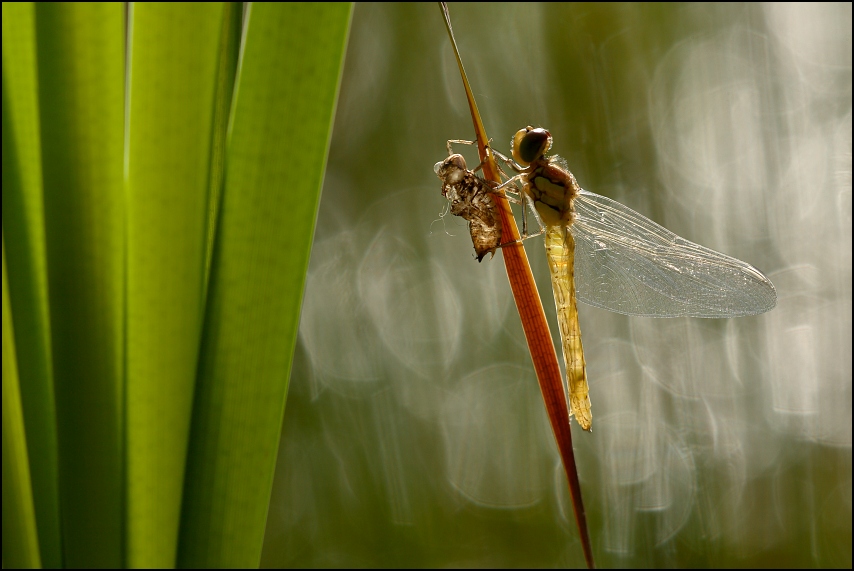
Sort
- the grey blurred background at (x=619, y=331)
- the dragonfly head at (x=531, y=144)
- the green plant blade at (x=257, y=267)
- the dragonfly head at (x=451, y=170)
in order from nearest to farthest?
the green plant blade at (x=257, y=267)
the dragonfly head at (x=451, y=170)
the dragonfly head at (x=531, y=144)
the grey blurred background at (x=619, y=331)

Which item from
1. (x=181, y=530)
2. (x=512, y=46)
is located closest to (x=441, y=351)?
(x=512, y=46)

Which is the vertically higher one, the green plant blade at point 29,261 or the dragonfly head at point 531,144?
the dragonfly head at point 531,144

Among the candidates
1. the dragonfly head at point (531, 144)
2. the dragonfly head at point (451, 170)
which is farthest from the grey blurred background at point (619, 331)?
the dragonfly head at point (451, 170)

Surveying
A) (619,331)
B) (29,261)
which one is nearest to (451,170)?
(29,261)

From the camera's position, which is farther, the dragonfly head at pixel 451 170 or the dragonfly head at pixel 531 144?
the dragonfly head at pixel 531 144

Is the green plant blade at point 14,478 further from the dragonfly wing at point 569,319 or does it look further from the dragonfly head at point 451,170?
the dragonfly wing at point 569,319

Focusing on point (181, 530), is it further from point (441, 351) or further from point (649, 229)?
point (441, 351)

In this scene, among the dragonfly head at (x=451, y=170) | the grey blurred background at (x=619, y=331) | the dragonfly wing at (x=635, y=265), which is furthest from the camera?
the grey blurred background at (x=619, y=331)

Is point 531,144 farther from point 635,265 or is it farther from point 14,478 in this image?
point 14,478
